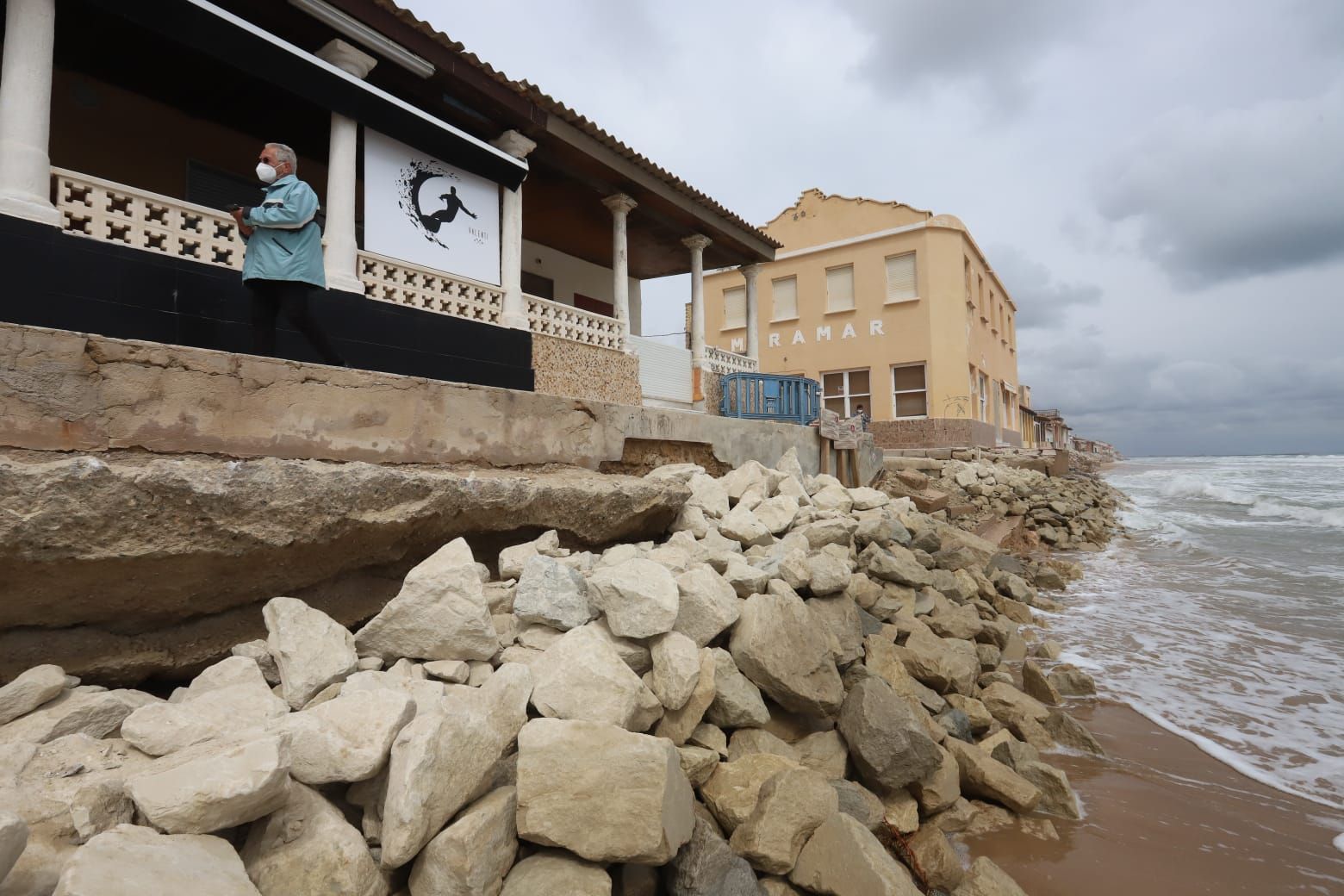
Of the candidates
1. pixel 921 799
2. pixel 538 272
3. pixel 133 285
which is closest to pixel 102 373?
pixel 133 285

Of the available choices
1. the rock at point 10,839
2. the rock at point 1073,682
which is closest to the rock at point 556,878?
the rock at point 10,839

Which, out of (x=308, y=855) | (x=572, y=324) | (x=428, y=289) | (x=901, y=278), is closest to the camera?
(x=308, y=855)

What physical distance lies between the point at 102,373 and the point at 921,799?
4.00 m

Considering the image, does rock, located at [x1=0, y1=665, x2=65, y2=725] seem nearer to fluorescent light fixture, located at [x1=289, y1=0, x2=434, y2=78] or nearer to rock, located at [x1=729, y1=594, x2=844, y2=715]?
rock, located at [x1=729, y1=594, x2=844, y2=715]

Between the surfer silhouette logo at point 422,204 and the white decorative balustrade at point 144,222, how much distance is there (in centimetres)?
163

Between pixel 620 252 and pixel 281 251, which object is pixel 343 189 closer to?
pixel 281 251

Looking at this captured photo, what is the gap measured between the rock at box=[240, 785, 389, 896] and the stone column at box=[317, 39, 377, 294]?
4.47m

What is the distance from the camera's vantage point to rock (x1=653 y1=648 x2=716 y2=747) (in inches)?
100

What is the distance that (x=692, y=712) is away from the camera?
2619 mm

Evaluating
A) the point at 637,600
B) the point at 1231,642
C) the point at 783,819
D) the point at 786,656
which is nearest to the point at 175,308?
the point at 637,600

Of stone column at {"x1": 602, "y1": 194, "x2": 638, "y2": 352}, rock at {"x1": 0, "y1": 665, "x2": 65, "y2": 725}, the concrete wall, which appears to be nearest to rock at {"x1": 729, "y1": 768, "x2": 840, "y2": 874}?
rock at {"x1": 0, "y1": 665, "x2": 65, "y2": 725}

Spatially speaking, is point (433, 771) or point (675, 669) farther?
point (675, 669)

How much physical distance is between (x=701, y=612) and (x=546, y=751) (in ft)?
3.97

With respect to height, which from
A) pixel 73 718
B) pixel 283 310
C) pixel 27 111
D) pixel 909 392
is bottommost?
pixel 73 718
